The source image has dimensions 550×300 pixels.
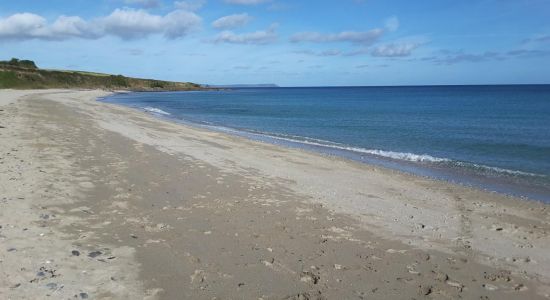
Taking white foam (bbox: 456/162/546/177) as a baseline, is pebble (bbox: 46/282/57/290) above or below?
above

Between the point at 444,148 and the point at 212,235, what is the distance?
16986 mm

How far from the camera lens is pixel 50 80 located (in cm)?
8819

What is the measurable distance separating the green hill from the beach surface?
223ft

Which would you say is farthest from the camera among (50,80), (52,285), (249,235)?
(50,80)

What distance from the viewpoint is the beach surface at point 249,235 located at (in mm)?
5176

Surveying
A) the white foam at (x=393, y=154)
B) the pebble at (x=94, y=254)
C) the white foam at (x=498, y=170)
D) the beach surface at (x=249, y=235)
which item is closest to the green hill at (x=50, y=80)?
the white foam at (x=393, y=154)

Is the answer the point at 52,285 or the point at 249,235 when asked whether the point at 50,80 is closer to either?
the point at 249,235

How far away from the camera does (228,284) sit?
5.17m

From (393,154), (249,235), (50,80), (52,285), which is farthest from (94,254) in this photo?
(50,80)

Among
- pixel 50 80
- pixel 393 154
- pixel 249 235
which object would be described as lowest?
pixel 393 154

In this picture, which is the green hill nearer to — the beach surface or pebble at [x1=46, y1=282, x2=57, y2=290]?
the beach surface

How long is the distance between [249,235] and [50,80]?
94322 millimetres

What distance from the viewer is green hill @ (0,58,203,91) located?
2817 inches

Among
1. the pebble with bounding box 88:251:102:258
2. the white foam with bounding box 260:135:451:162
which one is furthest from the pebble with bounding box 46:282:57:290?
the white foam with bounding box 260:135:451:162
